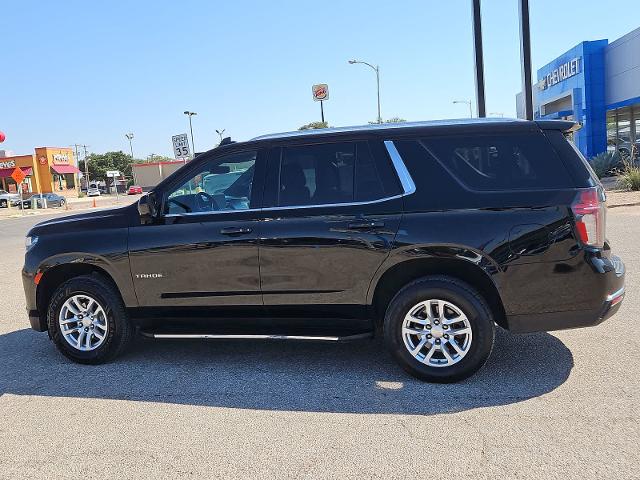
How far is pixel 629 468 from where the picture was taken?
3.08 metres

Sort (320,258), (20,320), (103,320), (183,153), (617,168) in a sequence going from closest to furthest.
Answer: (320,258)
(103,320)
(20,320)
(183,153)
(617,168)

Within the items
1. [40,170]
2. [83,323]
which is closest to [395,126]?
[83,323]

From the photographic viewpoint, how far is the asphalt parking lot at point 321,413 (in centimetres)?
330

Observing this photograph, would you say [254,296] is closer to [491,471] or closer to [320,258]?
[320,258]

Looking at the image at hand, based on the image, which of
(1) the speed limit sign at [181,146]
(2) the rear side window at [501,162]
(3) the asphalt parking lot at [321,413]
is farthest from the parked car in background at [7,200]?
(2) the rear side window at [501,162]

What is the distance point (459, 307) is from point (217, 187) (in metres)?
2.20

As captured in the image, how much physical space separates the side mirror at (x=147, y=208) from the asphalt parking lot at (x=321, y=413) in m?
1.31

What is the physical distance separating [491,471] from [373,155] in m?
2.45

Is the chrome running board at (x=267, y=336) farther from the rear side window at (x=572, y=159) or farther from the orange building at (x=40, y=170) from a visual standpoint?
the orange building at (x=40, y=170)

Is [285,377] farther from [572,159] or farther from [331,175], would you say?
[572,159]

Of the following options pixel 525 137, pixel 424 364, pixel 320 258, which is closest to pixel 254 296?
pixel 320 258

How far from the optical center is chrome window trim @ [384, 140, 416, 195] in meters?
4.43

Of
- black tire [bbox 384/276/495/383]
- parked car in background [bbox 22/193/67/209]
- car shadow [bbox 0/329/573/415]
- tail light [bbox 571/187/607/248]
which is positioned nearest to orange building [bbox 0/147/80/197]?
parked car in background [bbox 22/193/67/209]

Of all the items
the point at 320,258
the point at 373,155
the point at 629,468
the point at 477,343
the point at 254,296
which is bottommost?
the point at 629,468
